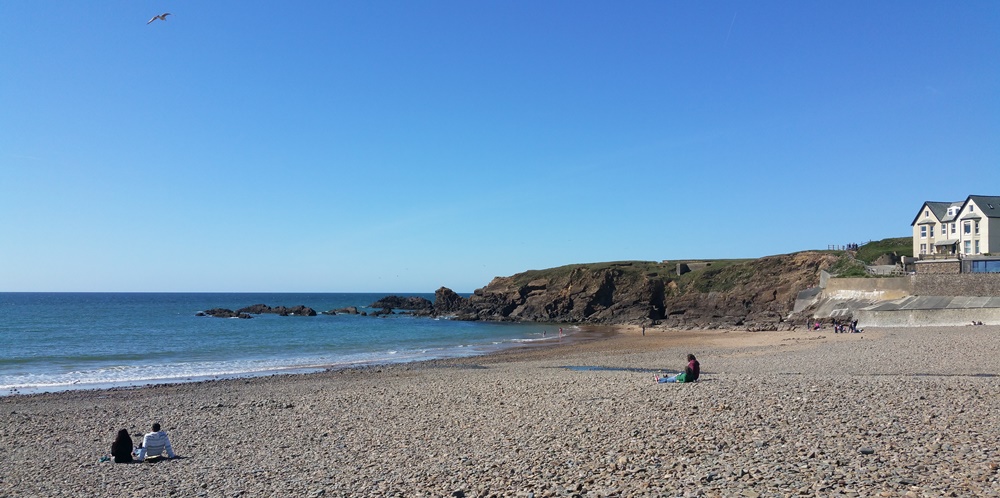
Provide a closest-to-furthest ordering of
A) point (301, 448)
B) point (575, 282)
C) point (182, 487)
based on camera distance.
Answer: point (182, 487), point (301, 448), point (575, 282)

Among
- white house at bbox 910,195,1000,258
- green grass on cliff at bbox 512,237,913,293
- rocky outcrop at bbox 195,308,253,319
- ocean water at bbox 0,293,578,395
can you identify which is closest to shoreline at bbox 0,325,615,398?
ocean water at bbox 0,293,578,395

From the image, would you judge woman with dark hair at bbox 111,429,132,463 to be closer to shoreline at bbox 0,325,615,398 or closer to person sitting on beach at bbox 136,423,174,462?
person sitting on beach at bbox 136,423,174,462

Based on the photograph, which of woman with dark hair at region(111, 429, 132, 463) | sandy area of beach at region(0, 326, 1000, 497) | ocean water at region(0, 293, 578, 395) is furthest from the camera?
ocean water at region(0, 293, 578, 395)

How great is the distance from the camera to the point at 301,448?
13.5 m

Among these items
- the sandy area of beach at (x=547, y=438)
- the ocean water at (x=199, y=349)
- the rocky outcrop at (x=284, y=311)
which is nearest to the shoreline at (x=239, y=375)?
the ocean water at (x=199, y=349)

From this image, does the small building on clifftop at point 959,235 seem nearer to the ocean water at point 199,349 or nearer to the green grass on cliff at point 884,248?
the green grass on cliff at point 884,248

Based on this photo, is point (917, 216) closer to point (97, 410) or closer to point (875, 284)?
point (875, 284)

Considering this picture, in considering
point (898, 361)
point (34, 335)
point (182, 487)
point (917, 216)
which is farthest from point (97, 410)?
point (917, 216)

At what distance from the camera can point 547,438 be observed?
1194 cm

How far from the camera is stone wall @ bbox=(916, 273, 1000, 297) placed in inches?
1654

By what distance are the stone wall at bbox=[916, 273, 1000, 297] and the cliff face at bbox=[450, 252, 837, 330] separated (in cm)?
1137

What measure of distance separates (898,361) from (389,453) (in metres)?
20.3

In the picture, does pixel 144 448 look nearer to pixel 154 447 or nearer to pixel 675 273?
pixel 154 447

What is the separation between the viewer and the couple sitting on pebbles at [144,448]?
13.1 meters
